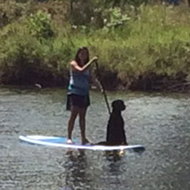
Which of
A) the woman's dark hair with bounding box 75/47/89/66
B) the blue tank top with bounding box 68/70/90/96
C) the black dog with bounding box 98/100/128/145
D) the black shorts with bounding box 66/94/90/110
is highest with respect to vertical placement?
the woman's dark hair with bounding box 75/47/89/66

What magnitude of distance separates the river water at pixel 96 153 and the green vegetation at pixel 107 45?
380 cm

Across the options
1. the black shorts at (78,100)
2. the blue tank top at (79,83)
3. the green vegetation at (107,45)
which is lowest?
the green vegetation at (107,45)

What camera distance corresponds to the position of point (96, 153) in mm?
14445

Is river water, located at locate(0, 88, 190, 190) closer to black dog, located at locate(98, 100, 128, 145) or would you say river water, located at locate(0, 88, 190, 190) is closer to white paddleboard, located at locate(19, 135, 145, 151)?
white paddleboard, located at locate(19, 135, 145, 151)

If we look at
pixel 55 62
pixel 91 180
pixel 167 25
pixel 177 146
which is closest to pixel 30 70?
pixel 55 62

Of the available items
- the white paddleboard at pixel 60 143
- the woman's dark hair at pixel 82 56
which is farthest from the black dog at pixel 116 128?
the woman's dark hair at pixel 82 56

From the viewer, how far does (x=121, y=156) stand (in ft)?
46.2

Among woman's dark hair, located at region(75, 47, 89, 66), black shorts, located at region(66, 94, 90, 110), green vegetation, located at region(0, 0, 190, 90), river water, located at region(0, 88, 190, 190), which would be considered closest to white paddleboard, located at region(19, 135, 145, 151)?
river water, located at region(0, 88, 190, 190)

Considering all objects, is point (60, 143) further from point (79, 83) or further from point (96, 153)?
point (79, 83)

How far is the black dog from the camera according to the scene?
14674 mm

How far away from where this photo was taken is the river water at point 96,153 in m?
12.1

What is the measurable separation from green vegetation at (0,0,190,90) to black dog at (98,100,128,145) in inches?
455

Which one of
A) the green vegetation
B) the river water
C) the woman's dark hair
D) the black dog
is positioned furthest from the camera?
the green vegetation

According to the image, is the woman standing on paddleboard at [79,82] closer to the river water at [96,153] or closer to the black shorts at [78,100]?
the black shorts at [78,100]
